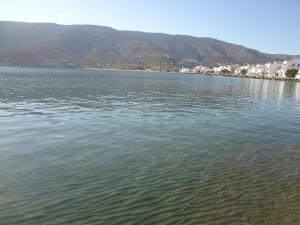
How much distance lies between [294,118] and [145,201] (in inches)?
1113

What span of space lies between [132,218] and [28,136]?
13056 mm

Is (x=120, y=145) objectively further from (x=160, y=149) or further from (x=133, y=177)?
(x=133, y=177)

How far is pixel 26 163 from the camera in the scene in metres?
16.0

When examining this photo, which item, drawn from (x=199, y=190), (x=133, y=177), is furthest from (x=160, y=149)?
(x=199, y=190)

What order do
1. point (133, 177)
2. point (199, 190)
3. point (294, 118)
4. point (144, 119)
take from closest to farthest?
point (199, 190) < point (133, 177) < point (144, 119) < point (294, 118)

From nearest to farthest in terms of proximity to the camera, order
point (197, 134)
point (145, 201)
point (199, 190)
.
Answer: point (145, 201) → point (199, 190) → point (197, 134)

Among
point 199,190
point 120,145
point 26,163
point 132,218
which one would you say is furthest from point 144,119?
point 132,218

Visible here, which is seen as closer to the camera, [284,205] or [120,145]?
[284,205]

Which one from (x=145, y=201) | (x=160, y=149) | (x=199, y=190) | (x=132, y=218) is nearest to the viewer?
(x=132, y=218)

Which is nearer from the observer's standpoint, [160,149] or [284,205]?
[284,205]

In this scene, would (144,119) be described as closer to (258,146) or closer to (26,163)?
(258,146)

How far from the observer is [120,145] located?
20.3m

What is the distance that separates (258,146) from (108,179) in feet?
36.0

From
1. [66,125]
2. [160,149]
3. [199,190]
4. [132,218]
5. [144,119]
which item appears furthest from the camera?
[144,119]
